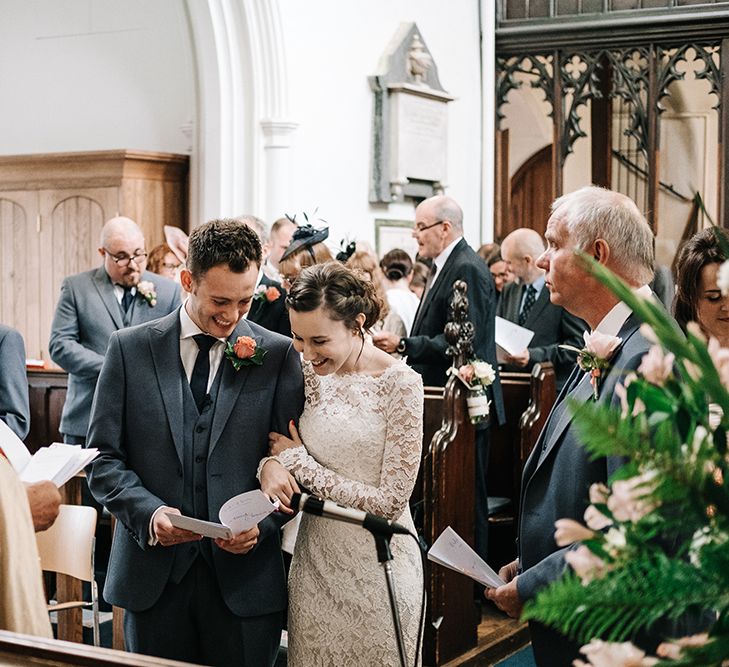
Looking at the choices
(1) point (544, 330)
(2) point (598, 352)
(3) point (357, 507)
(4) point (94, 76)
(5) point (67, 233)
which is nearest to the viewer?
(2) point (598, 352)

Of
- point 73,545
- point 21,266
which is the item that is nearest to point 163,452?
Answer: point 73,545

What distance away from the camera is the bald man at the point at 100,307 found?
5.89 m

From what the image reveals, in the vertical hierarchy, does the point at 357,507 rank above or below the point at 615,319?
below

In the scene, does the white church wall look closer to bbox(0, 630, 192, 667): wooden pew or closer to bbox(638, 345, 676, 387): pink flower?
bbox(0, 630, 192, 667): wooden pew

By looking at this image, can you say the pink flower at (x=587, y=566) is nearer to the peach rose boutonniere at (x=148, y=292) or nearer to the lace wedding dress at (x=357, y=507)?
the lace wedding dress at (x=357, y=507)

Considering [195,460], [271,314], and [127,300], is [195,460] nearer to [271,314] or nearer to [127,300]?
[271,314]

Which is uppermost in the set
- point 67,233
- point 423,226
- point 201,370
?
point 67,233

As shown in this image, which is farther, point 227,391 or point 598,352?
point 227,391

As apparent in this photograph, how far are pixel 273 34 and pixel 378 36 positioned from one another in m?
1.30

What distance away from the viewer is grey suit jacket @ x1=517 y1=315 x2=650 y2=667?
2311 mm

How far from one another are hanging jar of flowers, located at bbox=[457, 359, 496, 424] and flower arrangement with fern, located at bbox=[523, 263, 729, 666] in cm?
334

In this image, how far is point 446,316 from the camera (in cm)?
549

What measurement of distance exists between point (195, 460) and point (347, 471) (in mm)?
365

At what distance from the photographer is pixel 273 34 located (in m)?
7.79
